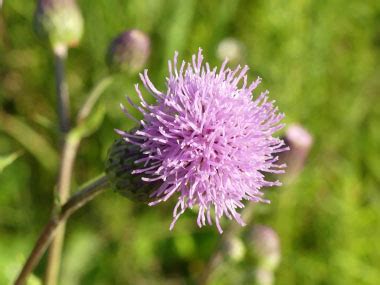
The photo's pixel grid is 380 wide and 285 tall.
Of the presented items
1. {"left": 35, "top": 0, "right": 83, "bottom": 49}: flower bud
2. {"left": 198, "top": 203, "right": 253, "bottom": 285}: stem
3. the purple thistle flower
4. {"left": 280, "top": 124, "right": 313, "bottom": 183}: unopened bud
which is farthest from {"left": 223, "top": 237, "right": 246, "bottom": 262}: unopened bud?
{"left": 35, "top": 0, "right": 83, "bottom": 49}: flower bud

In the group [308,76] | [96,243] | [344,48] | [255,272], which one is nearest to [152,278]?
[96,243]

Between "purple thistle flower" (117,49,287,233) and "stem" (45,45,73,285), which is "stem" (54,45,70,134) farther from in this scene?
"purple thistle flower" (117,49,287,233)

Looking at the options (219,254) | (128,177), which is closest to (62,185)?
(128,177)

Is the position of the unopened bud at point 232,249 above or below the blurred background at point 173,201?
below

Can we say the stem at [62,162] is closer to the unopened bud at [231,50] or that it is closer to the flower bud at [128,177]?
the flower bud at [128,177]

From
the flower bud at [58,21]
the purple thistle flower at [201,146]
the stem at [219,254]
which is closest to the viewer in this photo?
the purple thistle flower at [201,146]

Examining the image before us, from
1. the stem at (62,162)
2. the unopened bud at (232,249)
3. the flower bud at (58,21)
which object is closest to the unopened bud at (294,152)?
the unopened bud at (232,249)

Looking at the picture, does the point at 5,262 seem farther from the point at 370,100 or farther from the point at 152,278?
the point at 370,100
